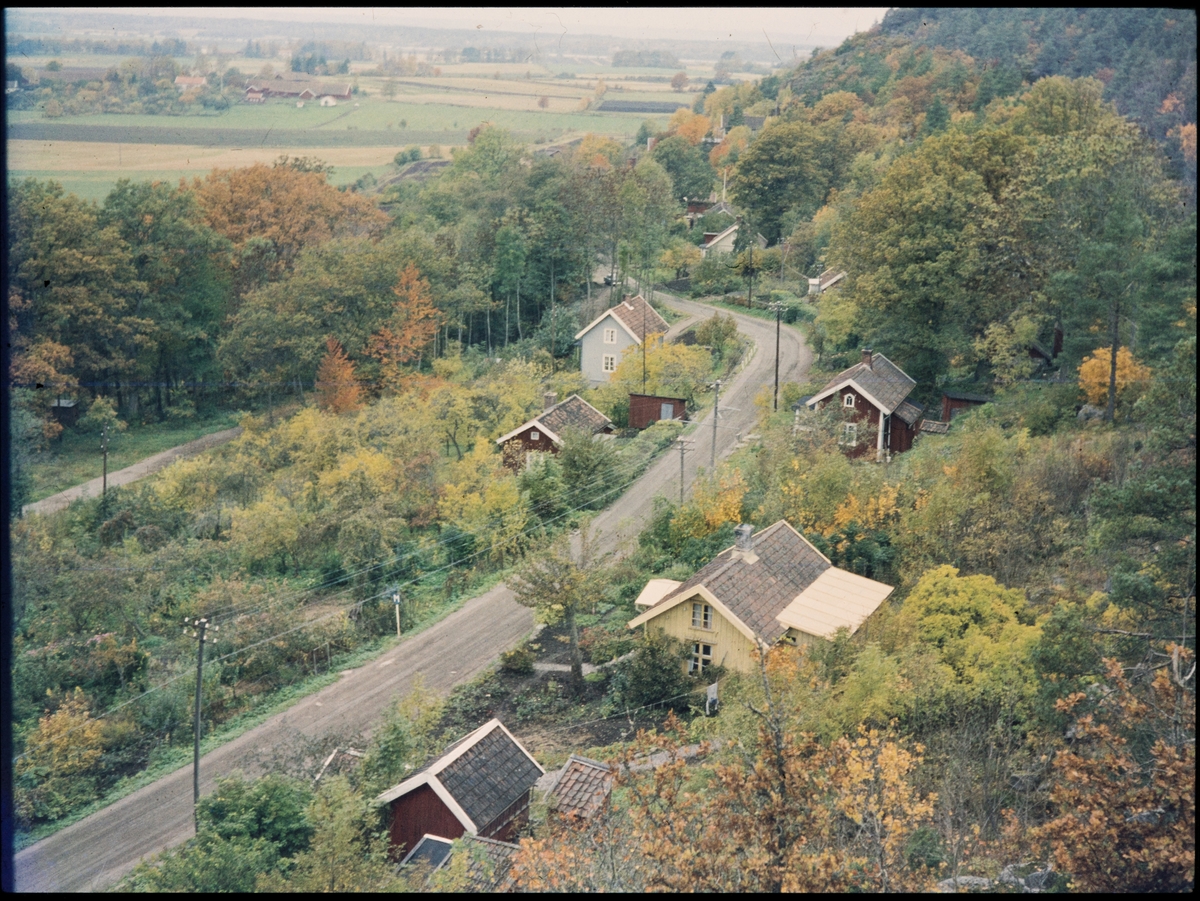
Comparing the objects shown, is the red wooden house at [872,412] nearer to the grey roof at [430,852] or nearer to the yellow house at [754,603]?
the yellow house at [754,603]

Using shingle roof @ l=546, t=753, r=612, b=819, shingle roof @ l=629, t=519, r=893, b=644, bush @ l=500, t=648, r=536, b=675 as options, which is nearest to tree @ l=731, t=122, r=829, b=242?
shingle roof @ l=629, t=519, r=893, b=644

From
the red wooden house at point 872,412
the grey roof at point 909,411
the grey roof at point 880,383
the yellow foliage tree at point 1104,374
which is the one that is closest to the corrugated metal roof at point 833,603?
the red wooden house at point 872,412

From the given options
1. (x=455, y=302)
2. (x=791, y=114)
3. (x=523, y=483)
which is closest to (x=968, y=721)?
(x=523, y=483)

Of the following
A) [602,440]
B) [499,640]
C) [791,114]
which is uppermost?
[791,114]

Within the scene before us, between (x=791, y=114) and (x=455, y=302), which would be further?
(x=791, y=114)

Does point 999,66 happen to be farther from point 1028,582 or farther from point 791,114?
point 1028,582

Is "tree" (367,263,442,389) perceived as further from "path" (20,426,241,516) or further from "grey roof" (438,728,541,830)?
"grey roof" (438,728,541,830)

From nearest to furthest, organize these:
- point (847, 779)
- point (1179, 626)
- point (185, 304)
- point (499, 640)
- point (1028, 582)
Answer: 1. point (847, 779)
2. point (1179, 626)
3. point (1028, 582)
4. point (499, 640)
5. point (185, 304)
